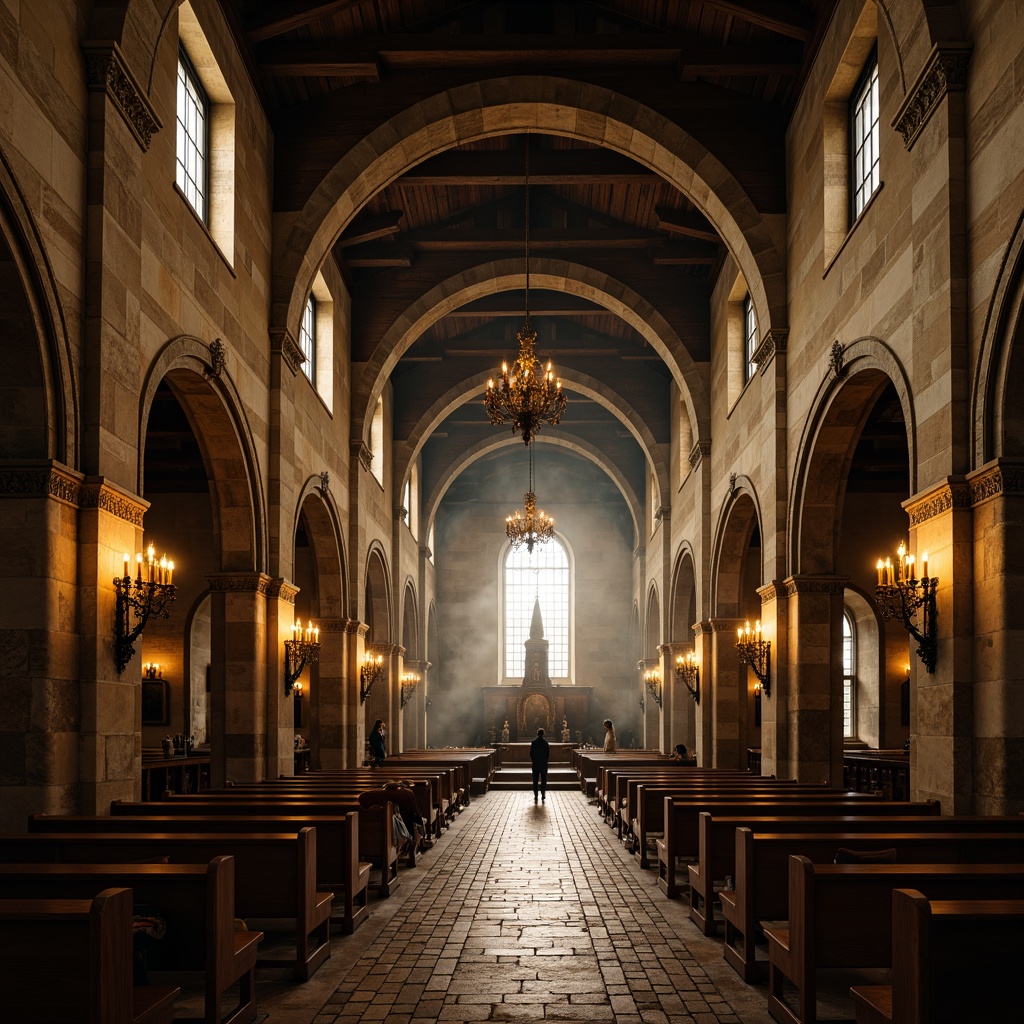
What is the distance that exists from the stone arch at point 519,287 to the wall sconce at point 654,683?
28.8 ft

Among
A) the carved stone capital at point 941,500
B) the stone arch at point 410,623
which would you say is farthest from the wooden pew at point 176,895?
the stone arch at point 410,623

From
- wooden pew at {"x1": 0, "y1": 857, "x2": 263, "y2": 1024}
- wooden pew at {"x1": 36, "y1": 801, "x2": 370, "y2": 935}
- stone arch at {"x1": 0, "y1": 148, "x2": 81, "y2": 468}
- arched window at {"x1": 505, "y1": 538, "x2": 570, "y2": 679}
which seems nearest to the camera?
wooden pew at {"x1": 0, "y1": 857, "x2": 263, "y2": 1024}

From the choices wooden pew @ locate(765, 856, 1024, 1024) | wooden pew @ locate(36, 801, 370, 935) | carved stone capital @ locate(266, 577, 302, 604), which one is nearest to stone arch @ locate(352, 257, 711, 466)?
carved stone capital @ locate(266, 577, 302, 604)

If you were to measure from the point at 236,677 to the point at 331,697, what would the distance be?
6.24 meters

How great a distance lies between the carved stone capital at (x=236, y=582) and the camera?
49.0 ft

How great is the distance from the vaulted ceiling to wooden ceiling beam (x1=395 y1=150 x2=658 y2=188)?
3cm

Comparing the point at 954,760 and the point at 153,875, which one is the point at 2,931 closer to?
the point at 153,875

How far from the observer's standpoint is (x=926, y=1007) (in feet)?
14.0

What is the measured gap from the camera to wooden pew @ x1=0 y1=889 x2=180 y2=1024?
4.33m

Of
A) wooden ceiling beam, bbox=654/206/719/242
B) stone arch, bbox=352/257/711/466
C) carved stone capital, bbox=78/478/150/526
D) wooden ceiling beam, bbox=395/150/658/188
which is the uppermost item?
wooden ceiling beam, bbox=395/150/658/188

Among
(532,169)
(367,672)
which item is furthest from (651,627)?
(532,169)

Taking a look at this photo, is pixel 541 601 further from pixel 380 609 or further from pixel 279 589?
pixel 279 589

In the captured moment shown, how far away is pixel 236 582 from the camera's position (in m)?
15.0

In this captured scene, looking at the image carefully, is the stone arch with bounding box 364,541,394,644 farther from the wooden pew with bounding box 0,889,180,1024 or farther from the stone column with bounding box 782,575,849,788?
the wooden pew with bounding box 0,889,180,1024
